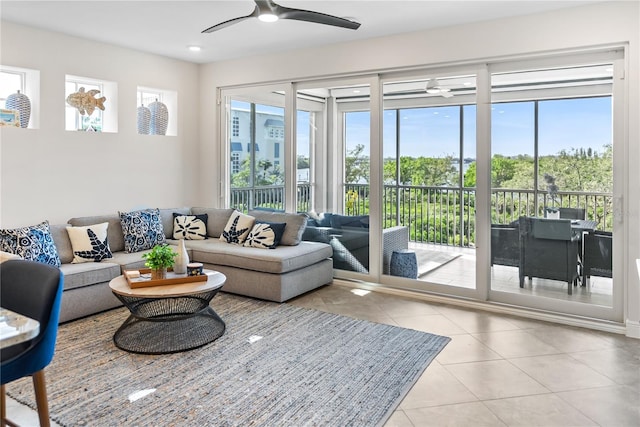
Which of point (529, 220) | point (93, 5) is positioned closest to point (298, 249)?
point (529, 220)

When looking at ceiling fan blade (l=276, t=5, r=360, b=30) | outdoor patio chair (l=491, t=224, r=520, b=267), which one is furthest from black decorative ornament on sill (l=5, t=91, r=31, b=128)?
outdoor patio chair (l=491, t=224, r=520, b=267)

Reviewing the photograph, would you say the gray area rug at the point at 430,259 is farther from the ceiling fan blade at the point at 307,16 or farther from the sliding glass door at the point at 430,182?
the ceiling fan blade at the point at 307,16

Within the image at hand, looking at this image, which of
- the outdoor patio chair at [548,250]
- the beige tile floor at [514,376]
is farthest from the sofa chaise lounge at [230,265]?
the outdoor patio chair at [548,250]

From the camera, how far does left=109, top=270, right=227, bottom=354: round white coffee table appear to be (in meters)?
3.26

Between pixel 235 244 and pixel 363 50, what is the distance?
247 cm

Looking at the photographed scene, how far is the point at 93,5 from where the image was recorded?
149 inches

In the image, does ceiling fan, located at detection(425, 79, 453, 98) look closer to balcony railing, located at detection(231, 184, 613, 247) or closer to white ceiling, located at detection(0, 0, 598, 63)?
white ceiling, located at detection(0, 0, 598, 63)

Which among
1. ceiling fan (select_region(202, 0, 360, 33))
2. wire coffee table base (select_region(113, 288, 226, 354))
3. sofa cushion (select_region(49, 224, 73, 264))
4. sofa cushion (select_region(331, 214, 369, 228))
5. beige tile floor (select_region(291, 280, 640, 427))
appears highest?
ceiling fan (select_region(202, 0, 360, 33))

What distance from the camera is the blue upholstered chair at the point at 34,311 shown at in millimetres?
1811

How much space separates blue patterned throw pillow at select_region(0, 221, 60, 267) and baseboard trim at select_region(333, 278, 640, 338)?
282 cm

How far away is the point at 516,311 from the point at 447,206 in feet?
3.79

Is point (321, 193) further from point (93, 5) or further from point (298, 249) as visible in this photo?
point (93, 5)

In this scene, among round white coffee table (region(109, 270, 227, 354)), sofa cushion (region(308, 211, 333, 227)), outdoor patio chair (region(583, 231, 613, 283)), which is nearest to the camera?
round white coffee table (region(109, 270, 227, 354))

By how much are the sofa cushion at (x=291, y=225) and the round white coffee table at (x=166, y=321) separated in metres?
1.30
